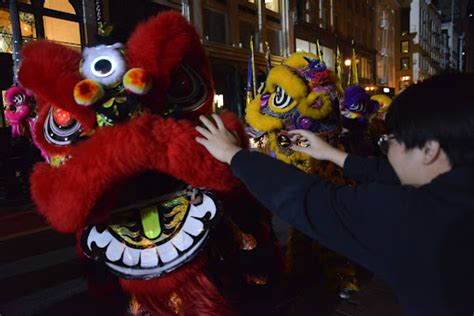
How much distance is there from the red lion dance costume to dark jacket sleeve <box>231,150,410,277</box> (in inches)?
22.7

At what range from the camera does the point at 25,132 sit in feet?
21.7

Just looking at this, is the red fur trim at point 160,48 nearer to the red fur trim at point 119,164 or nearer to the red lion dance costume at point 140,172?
the red lion dance costume at point 140,172

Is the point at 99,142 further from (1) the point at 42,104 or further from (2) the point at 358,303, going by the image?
(2) the point at 358,303

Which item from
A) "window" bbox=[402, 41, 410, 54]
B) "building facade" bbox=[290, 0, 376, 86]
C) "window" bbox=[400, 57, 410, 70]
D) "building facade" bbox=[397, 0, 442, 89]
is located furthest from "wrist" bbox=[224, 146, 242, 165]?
"window" bbox=[400, 57, 410, 70]

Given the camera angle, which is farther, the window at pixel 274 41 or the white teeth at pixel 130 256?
the window at pixel 274 41

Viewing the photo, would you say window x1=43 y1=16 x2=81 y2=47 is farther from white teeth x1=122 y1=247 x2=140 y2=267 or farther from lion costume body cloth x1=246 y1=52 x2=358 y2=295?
white teeth x1=122 y1=247 x2=140 y2=267

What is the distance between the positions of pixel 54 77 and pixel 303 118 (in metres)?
1.90

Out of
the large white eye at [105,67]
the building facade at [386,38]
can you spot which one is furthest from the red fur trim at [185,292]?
the building facade at [386,38]

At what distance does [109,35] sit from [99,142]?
0.66 metres

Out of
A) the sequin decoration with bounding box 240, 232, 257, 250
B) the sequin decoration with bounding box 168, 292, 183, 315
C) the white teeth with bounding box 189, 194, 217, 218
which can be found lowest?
the sequin decoration with bounding box 168, 292, 183, 315

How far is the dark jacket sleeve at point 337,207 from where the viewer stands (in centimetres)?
98

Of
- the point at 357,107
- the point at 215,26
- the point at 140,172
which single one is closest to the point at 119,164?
the point at 140,172

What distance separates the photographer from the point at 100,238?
1796 mm

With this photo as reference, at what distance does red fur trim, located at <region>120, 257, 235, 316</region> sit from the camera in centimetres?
175
